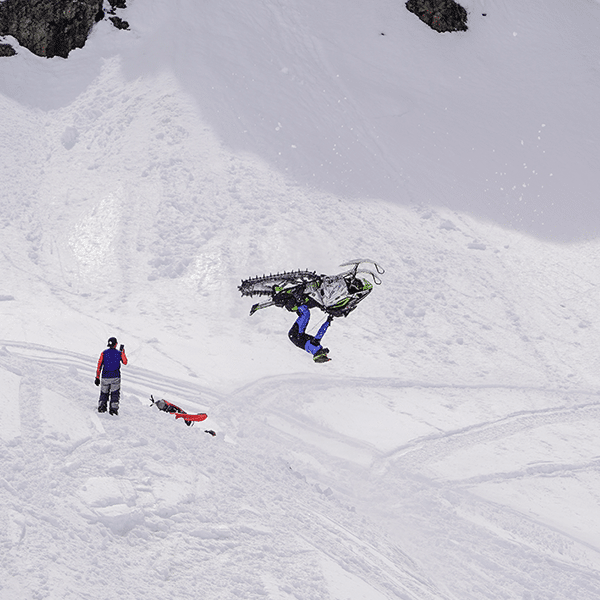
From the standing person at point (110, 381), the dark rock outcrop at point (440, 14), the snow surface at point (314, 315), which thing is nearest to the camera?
the snow surface at point (314, 315)

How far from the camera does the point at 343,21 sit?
33625mm

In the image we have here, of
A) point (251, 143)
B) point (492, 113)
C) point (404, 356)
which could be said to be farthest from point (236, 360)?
point (492, 113)

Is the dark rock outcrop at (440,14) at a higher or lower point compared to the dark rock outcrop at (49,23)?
higher

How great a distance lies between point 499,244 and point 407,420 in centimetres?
1098

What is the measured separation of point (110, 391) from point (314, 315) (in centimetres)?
1045

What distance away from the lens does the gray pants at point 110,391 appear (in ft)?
39.7

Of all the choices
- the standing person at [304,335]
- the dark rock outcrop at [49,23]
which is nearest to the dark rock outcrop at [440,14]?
the dark rock outcrop at [49,23]

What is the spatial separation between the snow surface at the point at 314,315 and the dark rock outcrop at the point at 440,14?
0.82m

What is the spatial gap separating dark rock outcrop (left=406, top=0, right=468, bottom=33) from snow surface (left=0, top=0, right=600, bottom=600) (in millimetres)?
816

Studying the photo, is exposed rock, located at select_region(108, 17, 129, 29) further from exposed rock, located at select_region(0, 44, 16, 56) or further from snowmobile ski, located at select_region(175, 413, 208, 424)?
snowmobile ski, located at select_region(175, 413, 208, 424)

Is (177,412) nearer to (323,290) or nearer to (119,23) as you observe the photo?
(323,290)

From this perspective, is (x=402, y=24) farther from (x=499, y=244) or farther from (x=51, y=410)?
(x=51, y=410)

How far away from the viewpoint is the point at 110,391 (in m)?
12.2

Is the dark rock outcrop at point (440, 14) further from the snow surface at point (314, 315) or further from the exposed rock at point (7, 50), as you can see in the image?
the exposed rock at point (7, 50)
